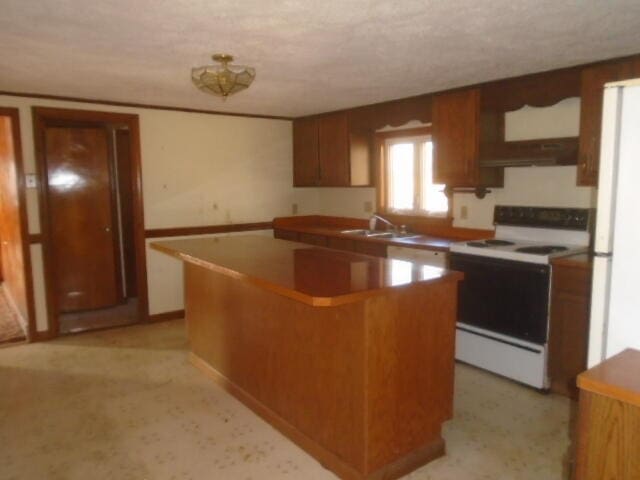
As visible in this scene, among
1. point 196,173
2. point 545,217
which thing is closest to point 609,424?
point 545,217

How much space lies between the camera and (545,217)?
11.9ft

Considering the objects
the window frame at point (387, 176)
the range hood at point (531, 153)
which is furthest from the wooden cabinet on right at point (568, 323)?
the window frame at point (387, 176)

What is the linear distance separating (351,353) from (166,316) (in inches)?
127

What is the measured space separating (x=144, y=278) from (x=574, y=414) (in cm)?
377

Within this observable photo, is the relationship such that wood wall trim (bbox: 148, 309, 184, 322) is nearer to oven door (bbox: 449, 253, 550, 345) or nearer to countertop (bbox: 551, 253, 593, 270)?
oven door (bbox: 449, 253, 550, 345)

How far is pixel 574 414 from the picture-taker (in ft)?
9.54

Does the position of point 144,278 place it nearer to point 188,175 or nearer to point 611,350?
point 188,175

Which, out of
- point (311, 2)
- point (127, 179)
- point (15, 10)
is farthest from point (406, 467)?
point (127, 179)

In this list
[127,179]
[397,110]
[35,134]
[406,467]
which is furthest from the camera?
[127,179]

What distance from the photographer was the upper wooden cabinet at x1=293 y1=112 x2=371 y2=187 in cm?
498

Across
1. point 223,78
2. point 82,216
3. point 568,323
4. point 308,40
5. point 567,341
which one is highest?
point 308,40

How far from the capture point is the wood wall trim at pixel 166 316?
190 inches

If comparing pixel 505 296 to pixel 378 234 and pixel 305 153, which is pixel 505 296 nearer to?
pixel 378 234

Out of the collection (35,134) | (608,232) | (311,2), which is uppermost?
(311,2)
